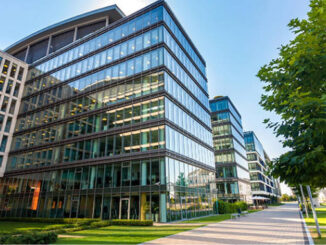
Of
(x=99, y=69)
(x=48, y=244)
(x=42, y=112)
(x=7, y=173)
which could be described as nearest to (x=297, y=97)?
(x=48, y=244)

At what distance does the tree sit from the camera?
267 inches

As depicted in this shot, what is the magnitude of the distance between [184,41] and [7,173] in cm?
3924

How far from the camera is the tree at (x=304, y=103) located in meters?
6.78

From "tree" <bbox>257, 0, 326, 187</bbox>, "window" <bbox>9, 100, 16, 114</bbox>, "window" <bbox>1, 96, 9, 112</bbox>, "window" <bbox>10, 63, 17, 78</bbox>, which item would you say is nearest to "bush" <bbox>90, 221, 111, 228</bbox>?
"tree" <bbox>257, 0, 326, 187</bbox>

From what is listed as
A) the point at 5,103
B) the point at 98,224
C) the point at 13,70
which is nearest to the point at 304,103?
the point at 98,224

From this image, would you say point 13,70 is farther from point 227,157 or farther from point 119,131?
point 227,157

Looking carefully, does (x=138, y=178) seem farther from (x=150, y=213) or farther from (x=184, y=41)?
(x=184, y=41)

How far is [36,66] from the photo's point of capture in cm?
4606

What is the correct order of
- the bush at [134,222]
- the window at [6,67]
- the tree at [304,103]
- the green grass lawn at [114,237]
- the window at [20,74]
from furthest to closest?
the window at [20,74]
the window at [6,67]
the bush at [134,222]
the green grass lawn at [114,237]
the tree at [304,103]

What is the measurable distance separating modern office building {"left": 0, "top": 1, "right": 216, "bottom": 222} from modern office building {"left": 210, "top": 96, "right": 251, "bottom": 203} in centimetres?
1757

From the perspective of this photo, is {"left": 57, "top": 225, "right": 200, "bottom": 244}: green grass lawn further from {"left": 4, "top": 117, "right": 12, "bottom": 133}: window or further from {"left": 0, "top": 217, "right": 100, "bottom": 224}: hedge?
{"left": 4, "top": 117, "right": 12, "bottom": 133}: window

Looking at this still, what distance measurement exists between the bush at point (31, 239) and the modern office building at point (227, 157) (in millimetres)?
46842

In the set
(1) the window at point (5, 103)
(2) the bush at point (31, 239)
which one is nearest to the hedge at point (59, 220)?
(2) the bush at point (31, 239)

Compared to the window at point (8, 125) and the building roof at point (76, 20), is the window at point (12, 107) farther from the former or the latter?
the building roof at point (76, 20)
